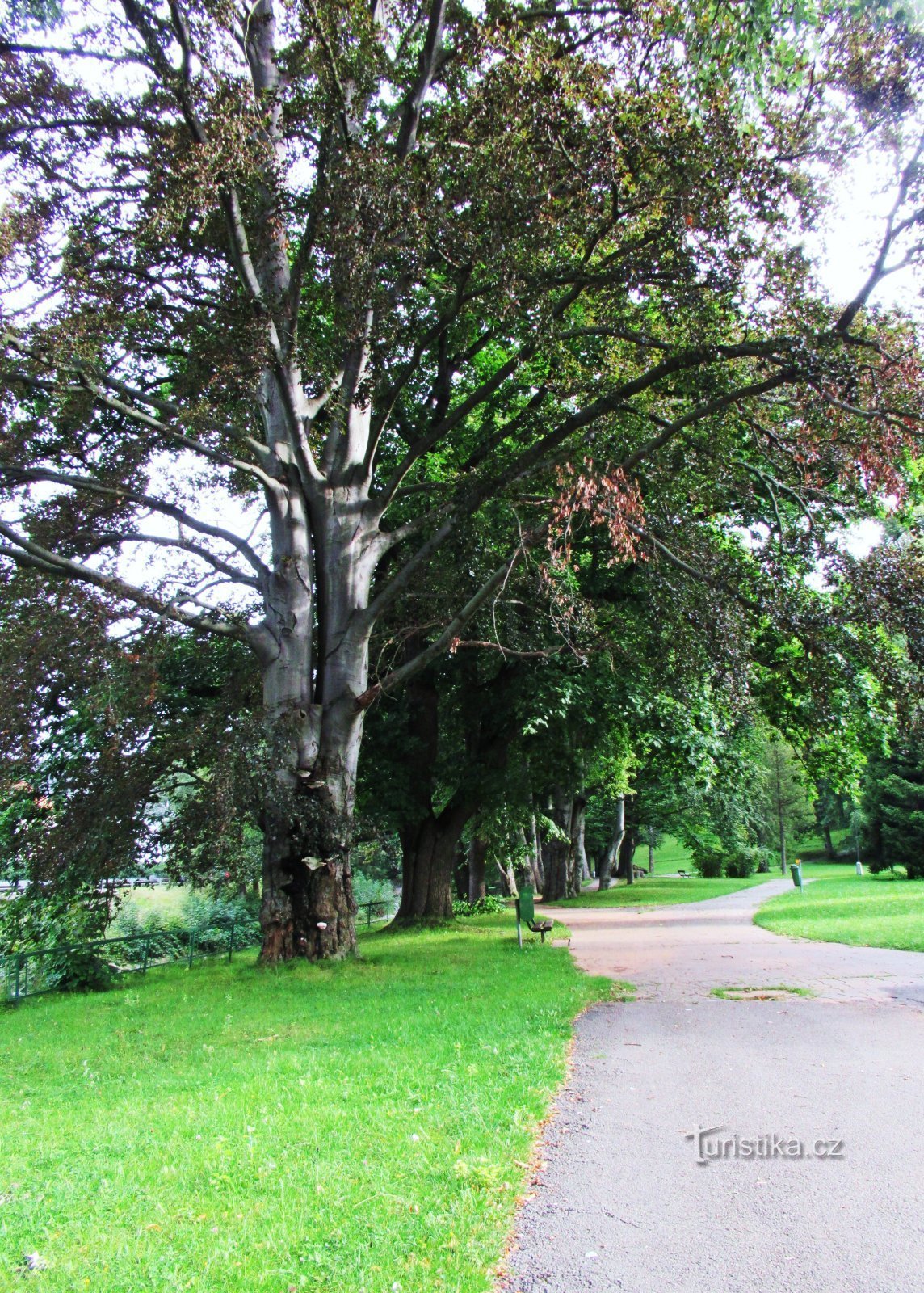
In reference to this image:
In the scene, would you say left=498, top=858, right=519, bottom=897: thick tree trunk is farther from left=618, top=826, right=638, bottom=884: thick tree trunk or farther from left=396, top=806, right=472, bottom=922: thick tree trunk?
left=618, top=826, right=638, bottom=884: thick tree trunk

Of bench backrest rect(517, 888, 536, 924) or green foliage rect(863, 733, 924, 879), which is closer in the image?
bench backrest rect(517, 888, 536, 924)

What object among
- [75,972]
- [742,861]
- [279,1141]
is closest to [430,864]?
[75,972]

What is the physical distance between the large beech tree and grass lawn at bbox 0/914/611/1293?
4.06 m

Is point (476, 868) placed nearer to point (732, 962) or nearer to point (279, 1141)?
point (732, 962)

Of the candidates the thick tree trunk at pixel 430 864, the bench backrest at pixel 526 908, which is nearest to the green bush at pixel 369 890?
the thick tree trunk at pixel 430 864

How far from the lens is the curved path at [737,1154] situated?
3.47 m

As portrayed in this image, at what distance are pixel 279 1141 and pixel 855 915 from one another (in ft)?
59.0

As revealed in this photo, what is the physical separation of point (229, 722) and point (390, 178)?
7.33m

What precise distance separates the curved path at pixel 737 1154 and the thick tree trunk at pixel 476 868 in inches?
760

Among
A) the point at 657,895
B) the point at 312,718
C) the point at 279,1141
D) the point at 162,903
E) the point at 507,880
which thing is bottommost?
the point at 279,1141

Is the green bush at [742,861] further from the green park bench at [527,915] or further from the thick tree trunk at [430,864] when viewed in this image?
the green park bench at [527,915]

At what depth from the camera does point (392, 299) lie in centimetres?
1001

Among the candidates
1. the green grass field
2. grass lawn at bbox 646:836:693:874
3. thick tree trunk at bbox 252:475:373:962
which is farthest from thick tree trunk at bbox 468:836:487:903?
grass lawn at bbox 646:836:693:874

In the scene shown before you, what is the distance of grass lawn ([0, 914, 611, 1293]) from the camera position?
3531 mm
